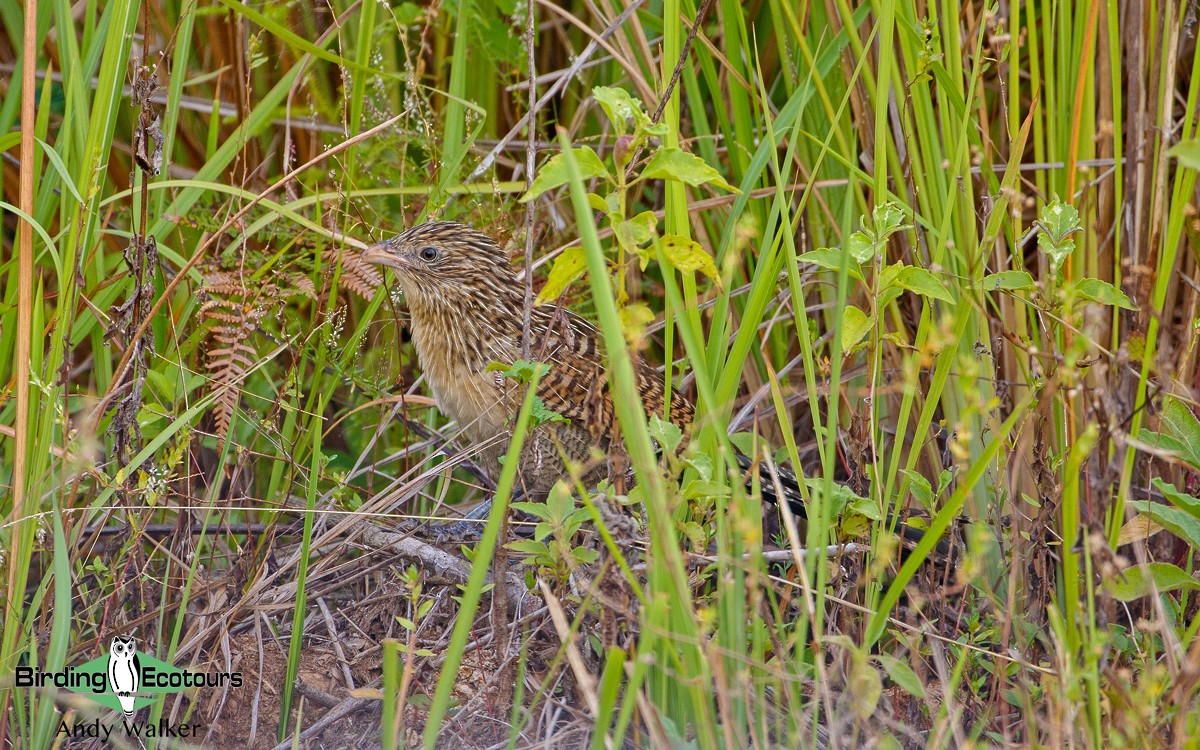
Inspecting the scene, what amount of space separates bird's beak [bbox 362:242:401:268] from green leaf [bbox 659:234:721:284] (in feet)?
4.79

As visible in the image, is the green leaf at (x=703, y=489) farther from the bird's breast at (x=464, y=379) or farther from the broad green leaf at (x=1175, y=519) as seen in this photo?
the bird's breast at (x=464, y=379)

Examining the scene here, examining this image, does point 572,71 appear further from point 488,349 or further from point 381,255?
point 488,349

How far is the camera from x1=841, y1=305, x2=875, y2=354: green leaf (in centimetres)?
247

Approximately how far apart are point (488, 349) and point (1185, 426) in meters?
2.04

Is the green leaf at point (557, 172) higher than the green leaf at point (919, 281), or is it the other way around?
the green leaf at point (557, 172)

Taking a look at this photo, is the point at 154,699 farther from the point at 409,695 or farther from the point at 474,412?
the point at 474,412

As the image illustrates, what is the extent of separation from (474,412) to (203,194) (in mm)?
1129

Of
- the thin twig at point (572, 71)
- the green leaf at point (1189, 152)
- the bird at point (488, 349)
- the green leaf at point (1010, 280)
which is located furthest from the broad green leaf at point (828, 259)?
the bird at point (488, 349)

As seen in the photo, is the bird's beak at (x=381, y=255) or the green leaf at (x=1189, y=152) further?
the bird's beak at (x=381, y=255)

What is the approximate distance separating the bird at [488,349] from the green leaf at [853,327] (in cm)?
89

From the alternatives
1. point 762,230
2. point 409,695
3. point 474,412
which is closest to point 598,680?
point 409,695

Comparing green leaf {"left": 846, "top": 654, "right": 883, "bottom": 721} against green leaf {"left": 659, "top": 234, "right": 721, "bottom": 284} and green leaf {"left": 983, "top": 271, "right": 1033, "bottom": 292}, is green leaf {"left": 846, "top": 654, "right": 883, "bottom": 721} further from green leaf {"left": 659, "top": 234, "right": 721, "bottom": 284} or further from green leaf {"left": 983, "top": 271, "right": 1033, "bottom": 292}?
green leaf {"left": 983, "top": 271, "right": 1033, "bottom": 292}

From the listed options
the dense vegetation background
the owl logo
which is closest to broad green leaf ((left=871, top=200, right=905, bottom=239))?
the dense vegetation background

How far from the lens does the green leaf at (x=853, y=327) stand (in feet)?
8.11
